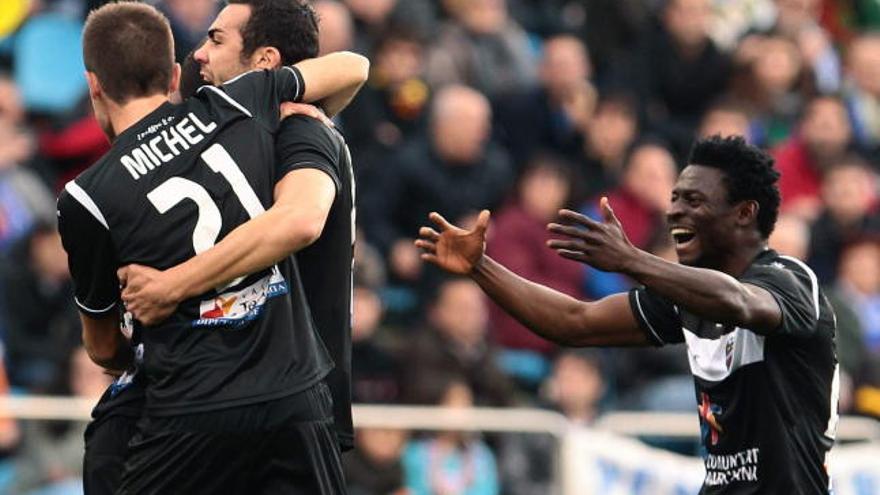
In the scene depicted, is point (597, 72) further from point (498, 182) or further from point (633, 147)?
point (498, 182)

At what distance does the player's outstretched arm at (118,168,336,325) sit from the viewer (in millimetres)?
5879

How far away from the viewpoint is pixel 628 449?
1121cm

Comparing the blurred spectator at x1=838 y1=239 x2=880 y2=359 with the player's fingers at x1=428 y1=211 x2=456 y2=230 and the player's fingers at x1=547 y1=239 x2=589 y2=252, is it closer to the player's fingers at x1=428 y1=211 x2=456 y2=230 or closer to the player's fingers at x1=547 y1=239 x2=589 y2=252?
the player's fingers at x1=428 y1=211 x2=456 y2=230

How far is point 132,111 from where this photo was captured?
6.23 meters

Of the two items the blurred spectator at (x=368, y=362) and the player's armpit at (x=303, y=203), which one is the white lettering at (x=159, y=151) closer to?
the player's armpit at (x=303, y=203)

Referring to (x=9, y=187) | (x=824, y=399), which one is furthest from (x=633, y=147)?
(x=824, y=399)

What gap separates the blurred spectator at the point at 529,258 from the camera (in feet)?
40.8

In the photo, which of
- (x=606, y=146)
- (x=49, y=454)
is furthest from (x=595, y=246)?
(x=606, y=146)

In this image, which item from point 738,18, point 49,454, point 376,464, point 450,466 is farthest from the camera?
point 738,18

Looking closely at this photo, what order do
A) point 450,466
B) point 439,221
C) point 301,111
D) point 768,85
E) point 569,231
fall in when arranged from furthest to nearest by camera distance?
1. point 768,85
2. point 450,466
3. point 439,221
4. point 301,111
5. point 569,231

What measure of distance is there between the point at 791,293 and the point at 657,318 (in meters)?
0.69

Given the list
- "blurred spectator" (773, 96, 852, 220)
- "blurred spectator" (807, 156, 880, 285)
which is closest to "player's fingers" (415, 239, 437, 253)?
"blurred spectator" (807, 156, 880, 285)

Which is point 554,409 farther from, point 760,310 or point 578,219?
point 578,219

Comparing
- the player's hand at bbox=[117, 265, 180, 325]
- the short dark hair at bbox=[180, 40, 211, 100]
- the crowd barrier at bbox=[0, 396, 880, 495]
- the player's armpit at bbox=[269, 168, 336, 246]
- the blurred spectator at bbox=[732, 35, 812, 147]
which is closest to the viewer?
the player's armpit at bbox=[269, 168, 336, 246]
